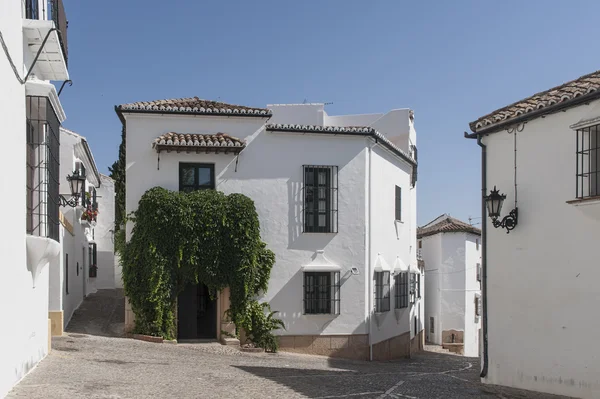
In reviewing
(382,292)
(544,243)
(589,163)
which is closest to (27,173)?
(544,243)

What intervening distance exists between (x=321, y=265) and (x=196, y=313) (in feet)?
13.8

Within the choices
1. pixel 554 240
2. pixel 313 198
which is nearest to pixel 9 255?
pixel 554 240

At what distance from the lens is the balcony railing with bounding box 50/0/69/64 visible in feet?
34.3

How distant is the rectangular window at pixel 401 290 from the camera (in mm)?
21516

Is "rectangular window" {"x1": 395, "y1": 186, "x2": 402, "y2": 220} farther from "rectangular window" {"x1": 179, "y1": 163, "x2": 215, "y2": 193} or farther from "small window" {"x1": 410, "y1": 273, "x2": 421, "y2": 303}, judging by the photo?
"rectangular window" {"x1": 179, "y1": 163, "x2": 215, "y2": 193}

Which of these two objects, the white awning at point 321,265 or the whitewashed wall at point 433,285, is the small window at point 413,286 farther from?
the whitewashed wall at point 433,285

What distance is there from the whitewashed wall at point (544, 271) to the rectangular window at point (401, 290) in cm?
905

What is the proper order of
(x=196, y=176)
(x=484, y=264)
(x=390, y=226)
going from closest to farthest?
(x=484, y=264), (x=196, y=176), (x=390, y=226)

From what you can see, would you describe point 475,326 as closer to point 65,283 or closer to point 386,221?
point 386,221

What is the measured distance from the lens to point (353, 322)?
61.5 feet

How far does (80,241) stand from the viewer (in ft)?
73.6

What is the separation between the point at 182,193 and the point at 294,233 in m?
3.43

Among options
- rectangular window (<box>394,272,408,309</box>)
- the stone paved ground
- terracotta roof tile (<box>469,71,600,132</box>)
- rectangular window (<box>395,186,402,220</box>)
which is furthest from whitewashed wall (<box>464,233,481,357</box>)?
terracotta roof tile (<box>469,71,600,132</box>)

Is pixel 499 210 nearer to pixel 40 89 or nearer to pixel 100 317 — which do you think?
pixel 40 89
